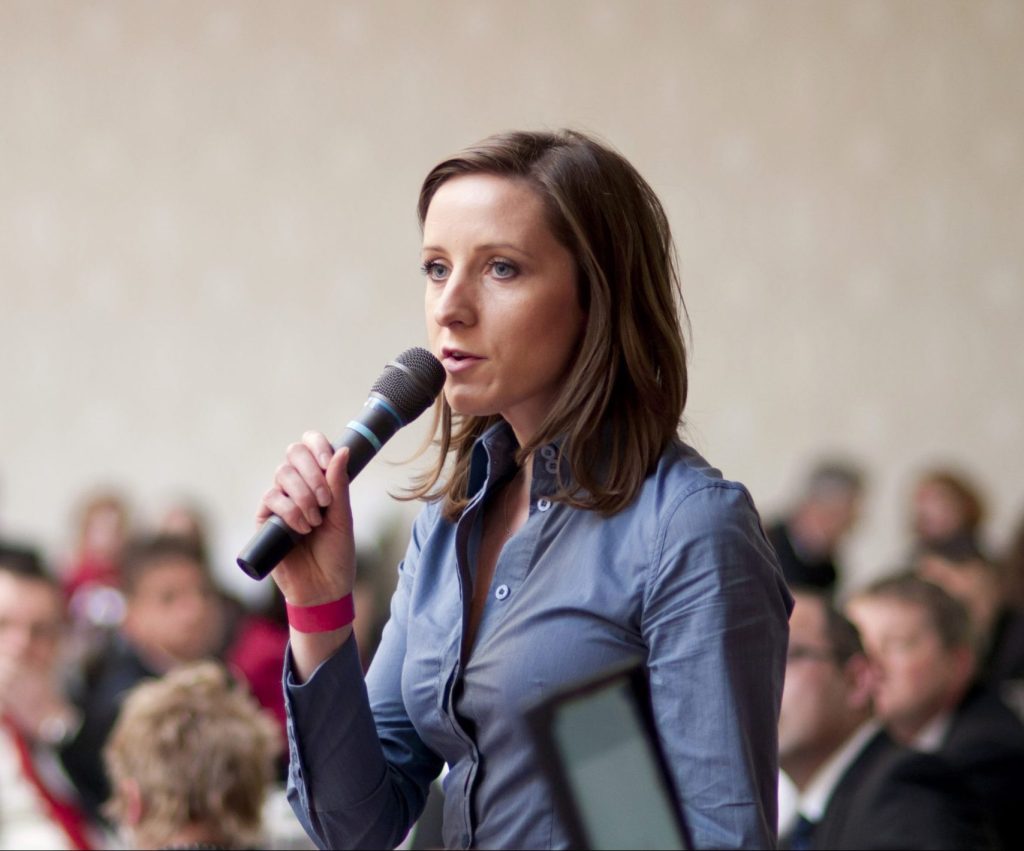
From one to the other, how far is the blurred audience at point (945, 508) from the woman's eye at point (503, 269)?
577 cm

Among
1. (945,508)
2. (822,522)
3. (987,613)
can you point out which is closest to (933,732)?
(987,613)

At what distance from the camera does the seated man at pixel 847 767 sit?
2.66 meters

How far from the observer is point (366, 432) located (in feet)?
4.87

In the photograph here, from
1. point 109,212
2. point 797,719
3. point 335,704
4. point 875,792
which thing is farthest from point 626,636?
point 109,212

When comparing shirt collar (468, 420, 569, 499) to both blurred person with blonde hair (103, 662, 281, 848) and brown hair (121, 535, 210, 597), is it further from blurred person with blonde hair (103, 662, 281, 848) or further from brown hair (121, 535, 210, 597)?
brown hair (121, 535, 210, 597)

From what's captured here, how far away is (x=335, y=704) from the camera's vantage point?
4.91 ft

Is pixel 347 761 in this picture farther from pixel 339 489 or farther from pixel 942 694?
pixel 942 694

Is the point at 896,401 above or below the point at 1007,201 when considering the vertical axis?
below

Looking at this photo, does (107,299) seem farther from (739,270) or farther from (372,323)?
(739,270)

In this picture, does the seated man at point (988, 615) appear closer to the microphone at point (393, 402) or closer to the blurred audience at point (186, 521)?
the blurred audience at point (186, 521)

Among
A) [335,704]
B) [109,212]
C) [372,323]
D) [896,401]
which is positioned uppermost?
[335,704]

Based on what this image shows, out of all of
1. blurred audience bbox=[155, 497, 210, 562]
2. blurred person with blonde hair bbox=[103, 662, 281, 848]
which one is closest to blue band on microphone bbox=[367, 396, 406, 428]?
blurred person with blonde hair bbox=[103, 662, 281, 848]

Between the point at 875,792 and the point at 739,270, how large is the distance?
18.9ft

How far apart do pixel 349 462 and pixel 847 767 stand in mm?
1742
